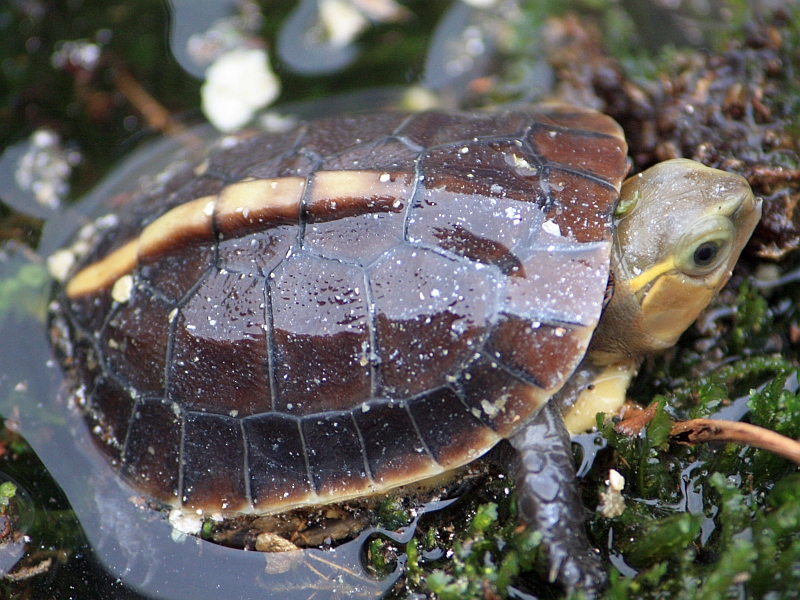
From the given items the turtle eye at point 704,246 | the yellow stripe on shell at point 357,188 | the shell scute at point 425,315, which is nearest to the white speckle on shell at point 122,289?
the yellow stripe on shell at point 357,188

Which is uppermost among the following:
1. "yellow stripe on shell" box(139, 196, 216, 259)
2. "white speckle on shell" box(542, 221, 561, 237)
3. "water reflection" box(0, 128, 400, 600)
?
"yellow stripe on shell" box(139, 196, 216, 259)

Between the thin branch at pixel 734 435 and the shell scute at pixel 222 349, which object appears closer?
the thin branch at pixel 734 435

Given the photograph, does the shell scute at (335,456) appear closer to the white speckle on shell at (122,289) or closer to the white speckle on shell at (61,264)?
the white speckle on shell at (122,289)

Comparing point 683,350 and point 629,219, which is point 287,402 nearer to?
point 629,219

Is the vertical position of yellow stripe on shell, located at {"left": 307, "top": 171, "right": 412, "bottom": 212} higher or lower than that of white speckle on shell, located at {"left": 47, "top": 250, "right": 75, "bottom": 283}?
higher

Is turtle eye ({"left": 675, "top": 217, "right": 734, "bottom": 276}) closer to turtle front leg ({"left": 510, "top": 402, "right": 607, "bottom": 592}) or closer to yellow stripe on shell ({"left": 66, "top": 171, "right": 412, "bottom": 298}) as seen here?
turtle front leg ({"left": 510, "top": 402, "right": 607, "bottom": 592})

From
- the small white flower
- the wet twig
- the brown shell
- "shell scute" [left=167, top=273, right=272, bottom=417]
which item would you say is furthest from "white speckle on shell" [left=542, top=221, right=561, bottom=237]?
the small white flower
